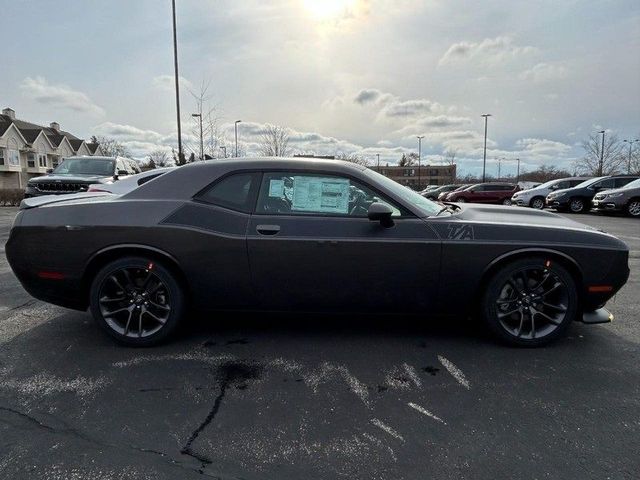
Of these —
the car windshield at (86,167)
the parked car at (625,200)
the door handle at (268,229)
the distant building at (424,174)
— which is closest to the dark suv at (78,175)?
the car windshield at (86,167)

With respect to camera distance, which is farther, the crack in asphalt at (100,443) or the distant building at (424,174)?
the distant building at (424,174)

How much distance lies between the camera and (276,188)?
3441 millimetres

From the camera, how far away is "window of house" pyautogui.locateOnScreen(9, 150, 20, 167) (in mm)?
50750

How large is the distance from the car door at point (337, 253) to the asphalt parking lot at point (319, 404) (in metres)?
0.43

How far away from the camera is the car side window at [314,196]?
3.39 m

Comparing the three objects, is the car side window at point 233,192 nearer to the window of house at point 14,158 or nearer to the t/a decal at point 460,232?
the t/a decal at point 460,232

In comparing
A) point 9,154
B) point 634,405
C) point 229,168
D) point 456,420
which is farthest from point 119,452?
point 9,154

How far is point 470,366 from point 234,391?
1715 mm

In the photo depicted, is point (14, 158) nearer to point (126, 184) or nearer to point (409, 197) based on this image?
point (126, 184)

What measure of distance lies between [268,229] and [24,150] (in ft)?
209

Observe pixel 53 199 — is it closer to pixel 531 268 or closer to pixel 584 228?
pixel 531 268

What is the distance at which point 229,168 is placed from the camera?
3516mm

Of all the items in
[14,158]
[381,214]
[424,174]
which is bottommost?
[381,214]

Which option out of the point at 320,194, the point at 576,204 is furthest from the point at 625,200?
the point at 320,194
